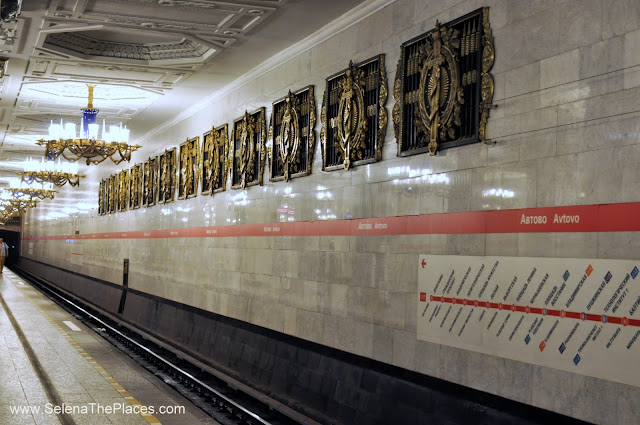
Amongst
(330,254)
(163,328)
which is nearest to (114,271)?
(163,328)

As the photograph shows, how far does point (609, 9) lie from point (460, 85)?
1.81 m

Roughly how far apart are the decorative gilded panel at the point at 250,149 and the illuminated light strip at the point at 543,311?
5.54 meters

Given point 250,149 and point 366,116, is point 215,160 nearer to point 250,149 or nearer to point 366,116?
point 250,149

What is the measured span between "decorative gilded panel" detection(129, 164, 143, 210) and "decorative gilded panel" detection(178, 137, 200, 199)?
4434 mm

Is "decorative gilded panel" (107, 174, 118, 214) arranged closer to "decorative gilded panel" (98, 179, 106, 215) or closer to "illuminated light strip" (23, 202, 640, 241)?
"decorative gilded panel" (98, 179, 106, 215)

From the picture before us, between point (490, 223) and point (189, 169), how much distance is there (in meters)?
10.7

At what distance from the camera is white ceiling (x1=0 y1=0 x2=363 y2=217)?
375 inches

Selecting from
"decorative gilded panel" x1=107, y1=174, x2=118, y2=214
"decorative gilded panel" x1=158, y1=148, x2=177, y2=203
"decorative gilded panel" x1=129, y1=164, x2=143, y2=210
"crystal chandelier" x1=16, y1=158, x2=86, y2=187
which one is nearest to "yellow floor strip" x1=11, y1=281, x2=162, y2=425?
"decorative gilded panel" x1=158, y1=148, x2=177, y2=203

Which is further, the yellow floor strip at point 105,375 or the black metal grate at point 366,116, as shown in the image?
the black metal grate at point 366,116

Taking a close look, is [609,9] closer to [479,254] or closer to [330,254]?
[479,254]

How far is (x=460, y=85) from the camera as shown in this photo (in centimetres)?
696

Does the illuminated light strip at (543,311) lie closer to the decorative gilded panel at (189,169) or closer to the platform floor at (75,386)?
the platform floor at (75,386)

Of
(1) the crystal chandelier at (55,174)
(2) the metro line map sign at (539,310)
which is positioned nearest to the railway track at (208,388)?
(2) the metro line map sign at (539,310)

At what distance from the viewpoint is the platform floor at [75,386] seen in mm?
7305
